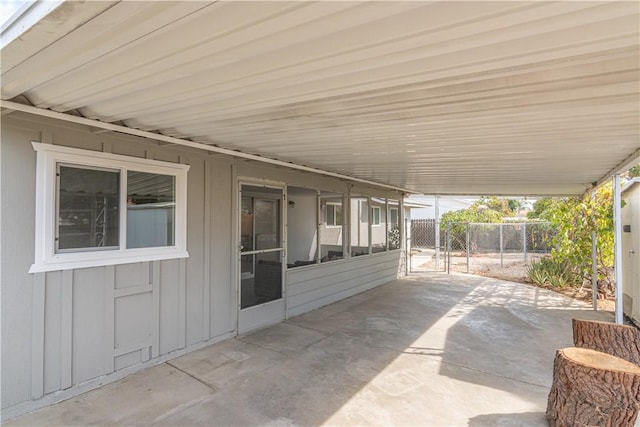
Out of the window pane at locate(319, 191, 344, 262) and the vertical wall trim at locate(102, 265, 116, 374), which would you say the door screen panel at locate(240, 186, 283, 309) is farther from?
the vertical wall trim at locate(102, 265, 116, 374)

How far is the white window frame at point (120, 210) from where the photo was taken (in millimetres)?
2846

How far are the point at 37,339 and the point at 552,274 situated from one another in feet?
33.1

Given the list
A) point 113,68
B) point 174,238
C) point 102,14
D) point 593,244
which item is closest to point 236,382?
point 174,238

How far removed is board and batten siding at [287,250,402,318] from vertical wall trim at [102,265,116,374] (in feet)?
8.85

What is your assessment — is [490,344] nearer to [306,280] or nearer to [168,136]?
[306,280]

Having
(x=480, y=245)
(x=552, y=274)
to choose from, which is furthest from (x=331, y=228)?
(x=480, y=245)

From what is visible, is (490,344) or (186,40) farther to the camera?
(490,344)

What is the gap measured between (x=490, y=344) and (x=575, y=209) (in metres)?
3.83

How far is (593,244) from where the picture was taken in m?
6.21

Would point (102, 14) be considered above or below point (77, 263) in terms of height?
above

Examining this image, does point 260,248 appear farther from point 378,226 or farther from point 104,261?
point 378,226

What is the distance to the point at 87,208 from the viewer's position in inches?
125

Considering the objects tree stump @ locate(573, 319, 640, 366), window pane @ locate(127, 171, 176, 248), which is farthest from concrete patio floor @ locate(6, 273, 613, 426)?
window pane @ locate(127, 171, 176, 248)

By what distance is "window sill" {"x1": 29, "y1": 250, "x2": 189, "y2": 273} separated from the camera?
288 centimetres
